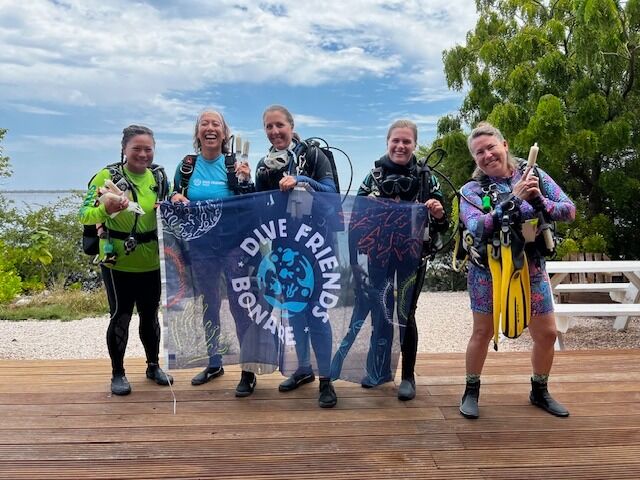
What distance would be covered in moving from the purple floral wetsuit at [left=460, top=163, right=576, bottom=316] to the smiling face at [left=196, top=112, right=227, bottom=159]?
1.70 m

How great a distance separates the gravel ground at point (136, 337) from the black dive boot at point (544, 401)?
3523mm

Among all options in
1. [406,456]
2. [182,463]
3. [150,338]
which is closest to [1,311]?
[150,338]

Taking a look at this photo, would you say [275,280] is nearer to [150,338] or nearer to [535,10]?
[150,338]

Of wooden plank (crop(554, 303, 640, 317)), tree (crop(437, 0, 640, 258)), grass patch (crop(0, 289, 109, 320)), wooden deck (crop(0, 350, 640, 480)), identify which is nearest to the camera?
wooden deck (crop(0, 350, 640, 480))

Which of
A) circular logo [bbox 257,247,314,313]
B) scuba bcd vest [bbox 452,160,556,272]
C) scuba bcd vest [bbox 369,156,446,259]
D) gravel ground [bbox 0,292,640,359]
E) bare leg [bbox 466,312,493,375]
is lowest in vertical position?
gravel ground [bbox 0,292,640,359]

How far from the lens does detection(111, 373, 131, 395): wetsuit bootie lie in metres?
4.09

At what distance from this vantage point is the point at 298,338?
3.85 meters

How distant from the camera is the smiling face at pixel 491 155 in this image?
3.52 meters

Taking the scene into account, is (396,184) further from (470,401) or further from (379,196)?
(470,401)

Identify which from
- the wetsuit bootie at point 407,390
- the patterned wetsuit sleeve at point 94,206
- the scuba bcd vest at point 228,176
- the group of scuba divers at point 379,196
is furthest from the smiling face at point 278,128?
the wetsuit bootie at point 407,390

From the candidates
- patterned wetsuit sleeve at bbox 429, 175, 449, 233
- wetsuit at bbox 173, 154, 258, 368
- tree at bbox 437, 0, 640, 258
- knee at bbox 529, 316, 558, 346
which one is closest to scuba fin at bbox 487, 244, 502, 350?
knee at bbox 529, 316, 558, 346

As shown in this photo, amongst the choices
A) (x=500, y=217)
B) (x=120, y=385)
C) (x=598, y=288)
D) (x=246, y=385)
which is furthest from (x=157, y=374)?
(x=598, y=288)

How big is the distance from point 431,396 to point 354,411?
63cm

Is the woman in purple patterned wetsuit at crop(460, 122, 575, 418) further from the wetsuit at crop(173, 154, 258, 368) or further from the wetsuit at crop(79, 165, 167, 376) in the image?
the wetsuit at crop(79, 165, 167, 376)
